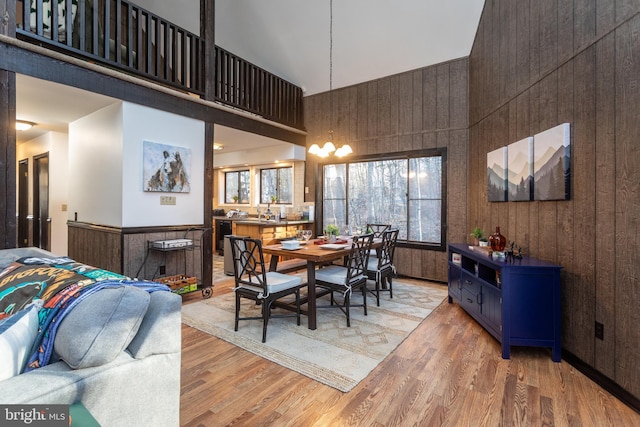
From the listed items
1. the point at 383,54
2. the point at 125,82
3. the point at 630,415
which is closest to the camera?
the point at 630,415

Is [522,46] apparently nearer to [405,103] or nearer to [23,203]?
[405,103]

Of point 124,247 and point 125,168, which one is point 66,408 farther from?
point 125,168

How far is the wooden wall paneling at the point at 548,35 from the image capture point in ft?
8.89

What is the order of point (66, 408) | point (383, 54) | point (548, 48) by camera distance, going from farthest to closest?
point (383, 54) → point (548, 48) → point (66, 408)

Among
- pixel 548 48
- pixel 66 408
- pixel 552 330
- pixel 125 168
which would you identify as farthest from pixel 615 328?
pixel 125 168

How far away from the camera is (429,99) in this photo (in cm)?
494

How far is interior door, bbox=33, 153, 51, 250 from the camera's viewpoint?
541 cm

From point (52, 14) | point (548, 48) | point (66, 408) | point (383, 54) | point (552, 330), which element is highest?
point (383, 54)

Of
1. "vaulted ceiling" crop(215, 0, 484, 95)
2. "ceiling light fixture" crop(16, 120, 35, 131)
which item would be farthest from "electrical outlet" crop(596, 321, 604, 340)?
"ceiling light fixture" crop(16, 120, 35, 131)

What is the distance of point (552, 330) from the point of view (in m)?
2.49

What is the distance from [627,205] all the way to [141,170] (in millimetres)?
4606

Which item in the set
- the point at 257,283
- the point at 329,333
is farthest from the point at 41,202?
the point at 329,333

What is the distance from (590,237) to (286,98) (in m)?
5.13

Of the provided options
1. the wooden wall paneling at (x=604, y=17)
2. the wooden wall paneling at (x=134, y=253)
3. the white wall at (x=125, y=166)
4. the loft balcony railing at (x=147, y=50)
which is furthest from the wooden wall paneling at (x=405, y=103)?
the wooden wall paneling at (x=134, y=253)
